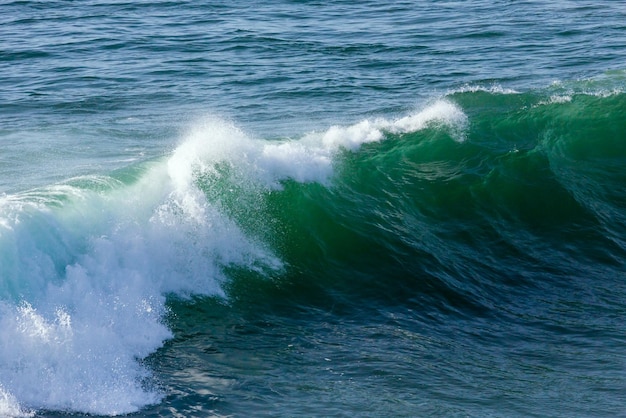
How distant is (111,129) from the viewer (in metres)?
17.5

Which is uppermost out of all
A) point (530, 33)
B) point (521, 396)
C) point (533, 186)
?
point (530, 33)

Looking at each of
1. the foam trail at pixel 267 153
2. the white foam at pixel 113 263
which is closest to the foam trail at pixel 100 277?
the white foam at pixel 113 263

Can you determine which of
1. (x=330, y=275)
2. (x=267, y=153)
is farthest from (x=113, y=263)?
(x=267, y=153)

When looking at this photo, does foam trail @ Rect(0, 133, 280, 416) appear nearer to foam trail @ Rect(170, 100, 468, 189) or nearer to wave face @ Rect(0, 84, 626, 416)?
wave face @ Rect(0, 84, 626, 416)

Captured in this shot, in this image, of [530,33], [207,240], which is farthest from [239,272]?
[530,33]

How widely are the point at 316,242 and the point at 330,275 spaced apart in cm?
79

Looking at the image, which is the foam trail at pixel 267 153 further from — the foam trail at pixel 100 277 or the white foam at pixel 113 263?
the foam trail at pixel 100 277

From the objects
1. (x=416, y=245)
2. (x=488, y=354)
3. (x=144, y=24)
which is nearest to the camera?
(x=488, y=354)

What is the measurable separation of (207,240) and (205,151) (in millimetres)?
1669

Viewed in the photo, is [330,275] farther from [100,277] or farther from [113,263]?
[100,277]

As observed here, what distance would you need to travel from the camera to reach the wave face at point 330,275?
9.30 m

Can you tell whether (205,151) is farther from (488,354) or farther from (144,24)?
(144,24)

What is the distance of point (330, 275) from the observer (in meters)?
12.2

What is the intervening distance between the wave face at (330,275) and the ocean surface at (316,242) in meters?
0.03
